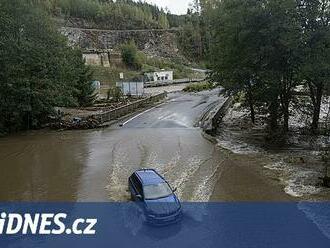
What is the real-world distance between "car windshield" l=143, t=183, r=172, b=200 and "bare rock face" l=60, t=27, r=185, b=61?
384 ft

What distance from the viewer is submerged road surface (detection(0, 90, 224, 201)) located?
21.8 m

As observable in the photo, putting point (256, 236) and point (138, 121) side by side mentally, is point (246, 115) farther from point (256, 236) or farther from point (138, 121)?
point (256, 236)

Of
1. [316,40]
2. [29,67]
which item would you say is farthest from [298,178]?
[29,67]

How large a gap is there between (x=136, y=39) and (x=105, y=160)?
125m

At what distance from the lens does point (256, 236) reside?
52.1 feet

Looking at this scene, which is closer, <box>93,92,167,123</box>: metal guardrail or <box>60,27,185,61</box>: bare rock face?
<box>93,92,167,123</box>: metal guardrail

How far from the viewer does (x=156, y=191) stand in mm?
17234

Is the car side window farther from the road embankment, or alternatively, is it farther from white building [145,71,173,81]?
white building [145,71,173,81]

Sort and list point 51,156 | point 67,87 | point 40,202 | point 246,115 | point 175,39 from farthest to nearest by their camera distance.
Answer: point 175,39 → point 246,115 → point 67,87 → point 51,156 → point 40,202

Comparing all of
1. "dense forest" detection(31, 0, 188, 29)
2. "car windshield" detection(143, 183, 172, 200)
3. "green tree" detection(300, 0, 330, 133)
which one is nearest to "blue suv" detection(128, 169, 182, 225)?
"car windshield" detection(143, 183, 172, 200)

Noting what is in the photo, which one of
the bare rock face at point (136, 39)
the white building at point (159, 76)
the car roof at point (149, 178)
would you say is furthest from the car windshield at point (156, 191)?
the bare rock face at point (136, 39)

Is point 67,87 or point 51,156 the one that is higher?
point 67,87

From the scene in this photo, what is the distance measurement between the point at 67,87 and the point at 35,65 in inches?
158

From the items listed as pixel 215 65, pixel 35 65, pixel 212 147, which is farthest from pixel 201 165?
pixel 35 65
